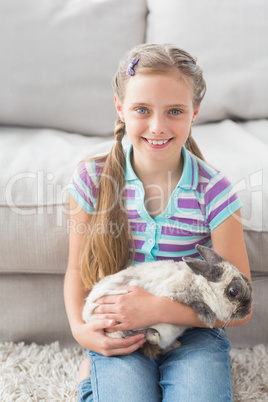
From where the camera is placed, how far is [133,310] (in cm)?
104

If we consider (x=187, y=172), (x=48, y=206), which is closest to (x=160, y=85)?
(x=187, y=172)

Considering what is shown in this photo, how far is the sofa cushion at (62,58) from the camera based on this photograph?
1694 mm

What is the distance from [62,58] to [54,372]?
111 centimetres

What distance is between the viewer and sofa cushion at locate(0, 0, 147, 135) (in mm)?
1694

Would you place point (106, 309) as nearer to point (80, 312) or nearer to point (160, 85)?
point (80, 312)

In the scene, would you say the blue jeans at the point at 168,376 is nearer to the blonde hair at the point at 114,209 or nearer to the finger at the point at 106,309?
the finger at the point at 106,309

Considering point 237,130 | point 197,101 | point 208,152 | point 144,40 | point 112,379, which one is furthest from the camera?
point 144,40

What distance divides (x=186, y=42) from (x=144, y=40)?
182 millimetres

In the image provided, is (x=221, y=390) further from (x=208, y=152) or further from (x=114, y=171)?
(x=208, y=152)

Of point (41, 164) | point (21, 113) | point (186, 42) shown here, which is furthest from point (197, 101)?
point (21, 113)

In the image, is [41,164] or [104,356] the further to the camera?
[41,164]

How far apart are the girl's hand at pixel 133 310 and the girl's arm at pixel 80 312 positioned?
20mm

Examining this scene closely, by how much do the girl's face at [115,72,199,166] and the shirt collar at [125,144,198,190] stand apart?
72 millimetres

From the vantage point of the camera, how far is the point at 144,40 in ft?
5.95
